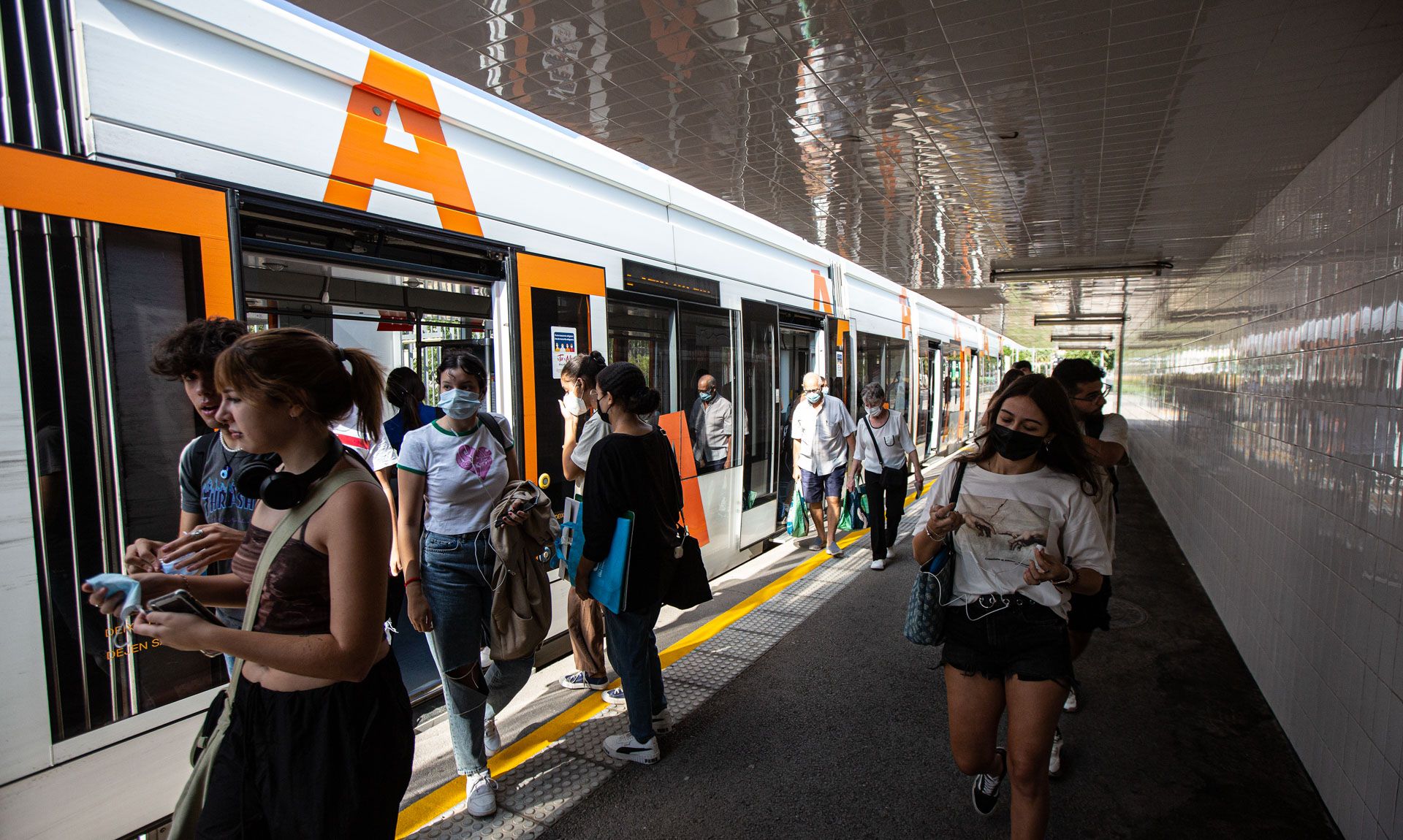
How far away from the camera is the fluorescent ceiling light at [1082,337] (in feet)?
72.8

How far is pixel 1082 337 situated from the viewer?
77.0 ft

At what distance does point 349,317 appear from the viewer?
4.54 meters

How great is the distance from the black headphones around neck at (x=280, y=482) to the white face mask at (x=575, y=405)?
2.27 meters

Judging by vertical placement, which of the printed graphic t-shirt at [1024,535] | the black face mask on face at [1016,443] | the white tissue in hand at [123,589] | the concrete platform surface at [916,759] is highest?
the black face mask on face at [1016,443]

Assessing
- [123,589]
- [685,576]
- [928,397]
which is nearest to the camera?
[123,589]

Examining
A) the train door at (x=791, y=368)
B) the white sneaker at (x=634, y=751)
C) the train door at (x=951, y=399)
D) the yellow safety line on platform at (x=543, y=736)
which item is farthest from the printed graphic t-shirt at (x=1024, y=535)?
the train door at (x=951, y=399)

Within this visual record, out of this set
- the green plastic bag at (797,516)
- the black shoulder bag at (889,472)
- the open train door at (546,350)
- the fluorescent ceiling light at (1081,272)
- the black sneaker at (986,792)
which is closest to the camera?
the black sneaker at (986,792)

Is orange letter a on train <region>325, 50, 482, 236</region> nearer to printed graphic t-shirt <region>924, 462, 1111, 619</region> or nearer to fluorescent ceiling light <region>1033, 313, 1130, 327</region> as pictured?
printed graphic t-shirt <region>924, 462, 1111, 619</region>

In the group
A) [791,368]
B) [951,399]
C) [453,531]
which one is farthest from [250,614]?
[951,399]

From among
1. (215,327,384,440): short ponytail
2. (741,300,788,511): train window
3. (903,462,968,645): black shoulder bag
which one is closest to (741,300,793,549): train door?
(741,300,788,511): train window

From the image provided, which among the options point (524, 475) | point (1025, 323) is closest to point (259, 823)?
point (524, 475)

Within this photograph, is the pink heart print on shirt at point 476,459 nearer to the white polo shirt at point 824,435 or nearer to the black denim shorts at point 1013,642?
the black denim shorts at point 1013,642

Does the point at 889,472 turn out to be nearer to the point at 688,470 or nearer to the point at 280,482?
the point at 688,470

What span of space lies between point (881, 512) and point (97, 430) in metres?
5.54
